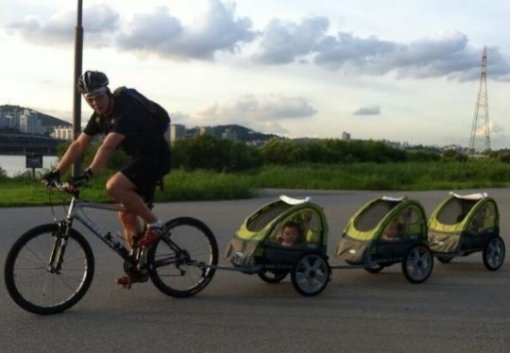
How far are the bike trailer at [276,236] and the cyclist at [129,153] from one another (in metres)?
0.94

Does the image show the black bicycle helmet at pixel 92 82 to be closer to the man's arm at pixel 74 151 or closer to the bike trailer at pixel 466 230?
the man's arm at pixel 74 151

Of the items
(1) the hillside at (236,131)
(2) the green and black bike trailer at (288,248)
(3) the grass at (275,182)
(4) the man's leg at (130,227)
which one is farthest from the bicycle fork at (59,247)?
(1) the hillside at (236,131)

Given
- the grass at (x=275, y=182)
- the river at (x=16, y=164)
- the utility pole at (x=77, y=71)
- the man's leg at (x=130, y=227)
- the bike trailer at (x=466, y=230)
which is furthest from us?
the river at (x=16, y=164)

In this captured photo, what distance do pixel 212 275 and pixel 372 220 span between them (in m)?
2.01

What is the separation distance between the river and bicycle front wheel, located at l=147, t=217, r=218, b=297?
1742cm

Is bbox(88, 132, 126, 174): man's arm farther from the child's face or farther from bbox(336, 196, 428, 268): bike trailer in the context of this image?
bbox(336, 196, 428, 268): bike trailer

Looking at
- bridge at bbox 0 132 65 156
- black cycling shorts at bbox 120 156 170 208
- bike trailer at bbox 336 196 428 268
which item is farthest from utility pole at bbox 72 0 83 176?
black cycling shorts at bbox 120 156 170 208

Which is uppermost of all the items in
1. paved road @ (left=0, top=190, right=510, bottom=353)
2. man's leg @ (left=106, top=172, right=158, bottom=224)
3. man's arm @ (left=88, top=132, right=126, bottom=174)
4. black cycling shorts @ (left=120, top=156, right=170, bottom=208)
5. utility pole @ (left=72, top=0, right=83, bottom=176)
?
utility pole @ (left=72, top=0, right=83, bottom=176)

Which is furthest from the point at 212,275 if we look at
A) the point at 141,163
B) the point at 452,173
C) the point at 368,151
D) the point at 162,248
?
the point at 368,151

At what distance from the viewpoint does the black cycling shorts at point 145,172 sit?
686cm

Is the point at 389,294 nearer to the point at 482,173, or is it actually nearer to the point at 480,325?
the point at 480,325

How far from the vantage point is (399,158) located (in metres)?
77.8

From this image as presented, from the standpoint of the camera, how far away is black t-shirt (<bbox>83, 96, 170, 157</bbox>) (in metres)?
→ 6.75

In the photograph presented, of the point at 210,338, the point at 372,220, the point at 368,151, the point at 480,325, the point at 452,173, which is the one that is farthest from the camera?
the point at 368,151
